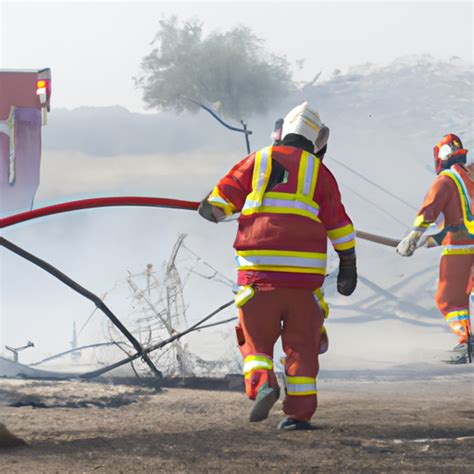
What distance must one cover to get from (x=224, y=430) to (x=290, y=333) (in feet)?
2.25

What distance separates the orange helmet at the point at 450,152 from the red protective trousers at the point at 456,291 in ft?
2.32

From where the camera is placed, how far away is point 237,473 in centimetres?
411

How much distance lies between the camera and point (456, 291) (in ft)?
26.7

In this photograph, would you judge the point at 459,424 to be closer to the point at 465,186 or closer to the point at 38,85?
the point at 465,186

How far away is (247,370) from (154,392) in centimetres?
215

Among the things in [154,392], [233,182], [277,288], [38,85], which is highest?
[38,85]

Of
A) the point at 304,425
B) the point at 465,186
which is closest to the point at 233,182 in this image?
the point at 304,425

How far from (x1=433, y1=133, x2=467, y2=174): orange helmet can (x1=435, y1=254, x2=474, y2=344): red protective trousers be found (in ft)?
2.32

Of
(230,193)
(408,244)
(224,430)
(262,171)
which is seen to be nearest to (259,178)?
(262,171)

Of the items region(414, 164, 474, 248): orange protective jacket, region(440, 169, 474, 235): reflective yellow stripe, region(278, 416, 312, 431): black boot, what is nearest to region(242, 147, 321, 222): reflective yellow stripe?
region(278, 416, 312, 431): black boot

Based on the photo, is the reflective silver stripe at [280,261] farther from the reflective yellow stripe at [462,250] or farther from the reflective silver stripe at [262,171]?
the reflective yellow stripe at [462,250]

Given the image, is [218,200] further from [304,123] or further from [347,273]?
[347,273]

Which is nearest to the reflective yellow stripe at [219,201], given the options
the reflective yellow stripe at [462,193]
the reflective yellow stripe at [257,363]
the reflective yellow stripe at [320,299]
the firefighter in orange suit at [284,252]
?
the firefighter in orange suit at [284,252]

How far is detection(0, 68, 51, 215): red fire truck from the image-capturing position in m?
7.32
